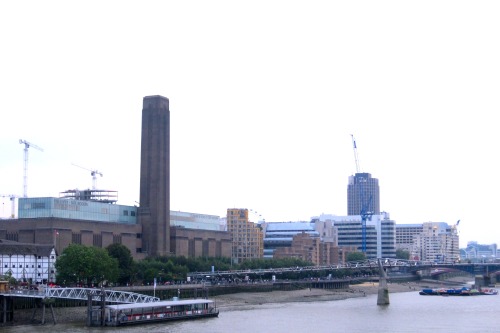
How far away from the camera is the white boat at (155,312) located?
3937 inches

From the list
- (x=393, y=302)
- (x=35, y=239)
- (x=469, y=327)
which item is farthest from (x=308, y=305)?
(x=35, y=239)

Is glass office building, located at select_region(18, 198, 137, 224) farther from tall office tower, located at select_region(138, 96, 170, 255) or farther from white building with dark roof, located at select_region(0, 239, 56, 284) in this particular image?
white building with dark roof, located at select_region(0, 239, 56, 284)

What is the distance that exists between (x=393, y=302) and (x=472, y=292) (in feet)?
140

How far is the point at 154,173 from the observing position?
17875 cm

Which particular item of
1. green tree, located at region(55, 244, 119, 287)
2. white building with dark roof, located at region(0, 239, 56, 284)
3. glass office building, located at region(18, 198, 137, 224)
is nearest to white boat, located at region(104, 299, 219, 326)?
green tree, located at region(55, 244, 119, 287)

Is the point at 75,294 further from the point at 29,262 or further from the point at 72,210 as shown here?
the point at 72,210

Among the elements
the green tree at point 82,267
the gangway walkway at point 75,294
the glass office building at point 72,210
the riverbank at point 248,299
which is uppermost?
the glass office building at point 72,210

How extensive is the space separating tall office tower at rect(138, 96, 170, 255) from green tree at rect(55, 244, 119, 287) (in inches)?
2059

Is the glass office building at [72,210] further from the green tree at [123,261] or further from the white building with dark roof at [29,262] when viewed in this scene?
the white building with dark roof at [29,262]

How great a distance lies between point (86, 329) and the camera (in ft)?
313

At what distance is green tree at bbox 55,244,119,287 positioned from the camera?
122688mm

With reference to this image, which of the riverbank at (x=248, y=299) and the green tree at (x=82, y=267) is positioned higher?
the green tree at (x=82, y=267)

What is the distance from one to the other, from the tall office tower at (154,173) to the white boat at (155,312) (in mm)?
64521

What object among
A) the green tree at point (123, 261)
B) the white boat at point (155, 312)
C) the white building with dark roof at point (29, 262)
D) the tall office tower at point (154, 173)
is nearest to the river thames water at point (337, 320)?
the white boat at point (155, 312)
